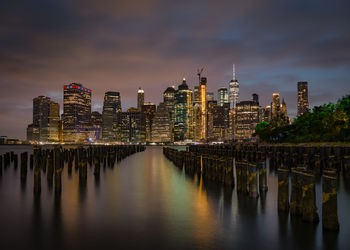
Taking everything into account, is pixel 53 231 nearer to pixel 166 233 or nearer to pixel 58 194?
pixel 166 233

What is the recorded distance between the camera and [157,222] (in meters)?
11.4

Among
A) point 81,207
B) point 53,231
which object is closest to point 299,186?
point 53,231

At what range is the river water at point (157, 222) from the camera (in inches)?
353

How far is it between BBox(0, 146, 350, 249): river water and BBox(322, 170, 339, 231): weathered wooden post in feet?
0.92

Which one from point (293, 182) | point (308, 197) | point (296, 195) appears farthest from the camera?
point (296, 195)

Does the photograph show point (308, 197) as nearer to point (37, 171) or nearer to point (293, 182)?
point (293, 182)

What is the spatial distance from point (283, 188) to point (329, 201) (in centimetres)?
226

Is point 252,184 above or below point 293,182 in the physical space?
below

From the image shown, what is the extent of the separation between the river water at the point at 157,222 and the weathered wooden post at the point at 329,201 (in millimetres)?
279

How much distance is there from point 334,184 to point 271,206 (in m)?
4.61

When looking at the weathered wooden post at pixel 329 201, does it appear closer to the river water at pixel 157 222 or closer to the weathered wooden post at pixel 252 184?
the river water at pixel 157 222

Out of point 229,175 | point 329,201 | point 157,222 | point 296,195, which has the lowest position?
point 157,222

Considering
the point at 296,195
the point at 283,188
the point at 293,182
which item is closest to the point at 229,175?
the point at 283,188

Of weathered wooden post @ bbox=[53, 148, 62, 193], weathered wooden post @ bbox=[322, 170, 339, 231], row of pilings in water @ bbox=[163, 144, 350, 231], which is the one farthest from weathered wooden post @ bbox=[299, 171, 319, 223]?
weathered wooden post @ bbox=[53, 148, 62, 193]
